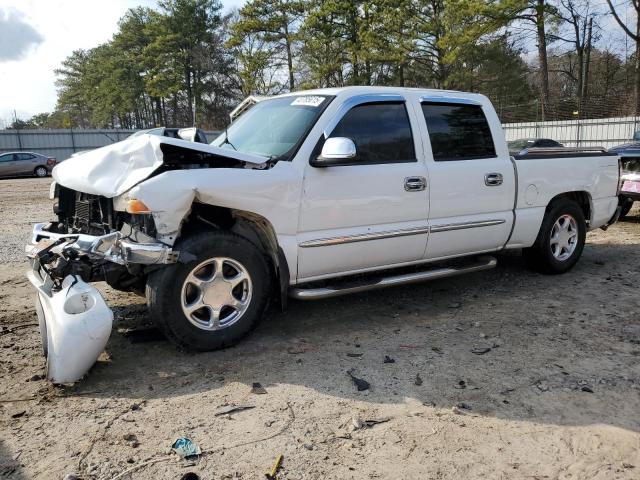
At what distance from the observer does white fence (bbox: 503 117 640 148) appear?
22719 millimetres

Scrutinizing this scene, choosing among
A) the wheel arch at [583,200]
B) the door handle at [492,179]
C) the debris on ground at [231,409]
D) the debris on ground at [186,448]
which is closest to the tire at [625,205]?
the wheel arch at [583,200]

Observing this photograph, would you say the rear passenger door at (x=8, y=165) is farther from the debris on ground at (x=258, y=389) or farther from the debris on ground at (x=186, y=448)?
the debris on ground at (x=186, y=448)

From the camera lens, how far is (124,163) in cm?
380

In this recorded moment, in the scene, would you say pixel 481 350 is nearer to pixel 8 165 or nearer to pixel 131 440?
pixel 131 440

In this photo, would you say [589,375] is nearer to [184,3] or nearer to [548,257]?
[548,257]

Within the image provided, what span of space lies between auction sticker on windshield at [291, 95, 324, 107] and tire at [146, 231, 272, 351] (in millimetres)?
1317

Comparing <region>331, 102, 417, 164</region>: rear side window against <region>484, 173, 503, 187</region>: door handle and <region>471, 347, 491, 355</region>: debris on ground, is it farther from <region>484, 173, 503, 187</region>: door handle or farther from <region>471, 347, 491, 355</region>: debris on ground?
<region>471, 347, 491, 355</region>: debris on ground

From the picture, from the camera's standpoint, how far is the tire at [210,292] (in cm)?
361

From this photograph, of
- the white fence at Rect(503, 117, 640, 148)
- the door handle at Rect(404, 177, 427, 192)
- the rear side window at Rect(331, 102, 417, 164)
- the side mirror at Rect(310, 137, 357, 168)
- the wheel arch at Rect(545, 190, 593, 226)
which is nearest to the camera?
the side mirror at Rect(310, 137, 357, 168)

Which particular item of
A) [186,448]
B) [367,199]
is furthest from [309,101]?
[186,448]

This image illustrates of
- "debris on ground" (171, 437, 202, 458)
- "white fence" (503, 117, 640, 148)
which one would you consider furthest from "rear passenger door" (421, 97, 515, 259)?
"white fence" (503, 117, 640, 148)

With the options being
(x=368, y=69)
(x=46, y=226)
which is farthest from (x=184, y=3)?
(x=46, y=226)

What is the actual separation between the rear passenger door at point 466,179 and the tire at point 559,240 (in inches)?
26.8

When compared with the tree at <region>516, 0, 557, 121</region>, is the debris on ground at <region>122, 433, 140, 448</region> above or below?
below
